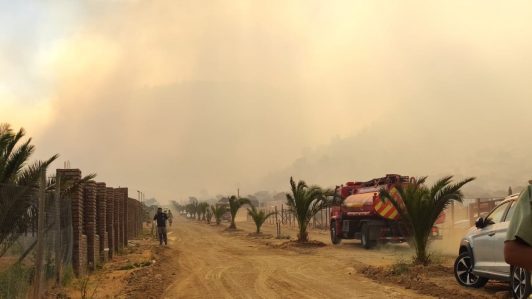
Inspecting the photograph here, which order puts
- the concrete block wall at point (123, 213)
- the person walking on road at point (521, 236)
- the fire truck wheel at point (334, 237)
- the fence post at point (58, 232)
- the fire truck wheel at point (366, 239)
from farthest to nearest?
the fire truck wheel at point (334, 237), the concrete block wall at point (123, 213), the fire truck wheel at point (366, 239), the fence post at point (58, 232), the person walking on road at point (521, 236)

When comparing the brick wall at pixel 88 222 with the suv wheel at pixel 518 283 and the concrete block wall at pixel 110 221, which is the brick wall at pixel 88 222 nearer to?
the concrete block wall at pixel 110 221

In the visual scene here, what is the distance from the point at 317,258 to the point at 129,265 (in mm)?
6465

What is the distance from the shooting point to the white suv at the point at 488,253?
9.22 meters

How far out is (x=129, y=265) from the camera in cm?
1697

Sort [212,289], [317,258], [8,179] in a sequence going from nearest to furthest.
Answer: [8,179], [212,289], [317,258]

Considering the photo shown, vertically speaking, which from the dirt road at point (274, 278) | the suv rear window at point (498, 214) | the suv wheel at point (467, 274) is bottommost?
the dirt road at point (274, 278)

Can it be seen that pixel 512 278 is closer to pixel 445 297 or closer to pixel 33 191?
pixel 445 297

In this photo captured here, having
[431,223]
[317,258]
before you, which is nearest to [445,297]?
[431,223]

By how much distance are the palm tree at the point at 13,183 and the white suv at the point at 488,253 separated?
787 centimetres

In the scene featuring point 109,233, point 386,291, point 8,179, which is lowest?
point 386,291

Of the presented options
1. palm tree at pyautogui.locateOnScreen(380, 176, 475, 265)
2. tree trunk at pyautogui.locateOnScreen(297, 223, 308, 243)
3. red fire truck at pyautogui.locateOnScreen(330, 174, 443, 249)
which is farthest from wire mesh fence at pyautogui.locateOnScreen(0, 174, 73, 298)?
tree trunk at pyautogui.locateOnScreen(297, 223, 308, 243)

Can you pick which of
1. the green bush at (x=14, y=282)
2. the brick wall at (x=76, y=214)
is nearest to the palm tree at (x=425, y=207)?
the brick wall at (x=76, y=214)

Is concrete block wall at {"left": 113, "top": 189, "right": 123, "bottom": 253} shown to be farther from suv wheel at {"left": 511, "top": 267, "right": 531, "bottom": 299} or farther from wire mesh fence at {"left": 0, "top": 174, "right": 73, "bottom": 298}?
suv wheel at {"left": 511, "top": 267, "right": 531, "bottom": 299}

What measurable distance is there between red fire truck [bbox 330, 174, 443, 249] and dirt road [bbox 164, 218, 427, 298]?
2.48 m
